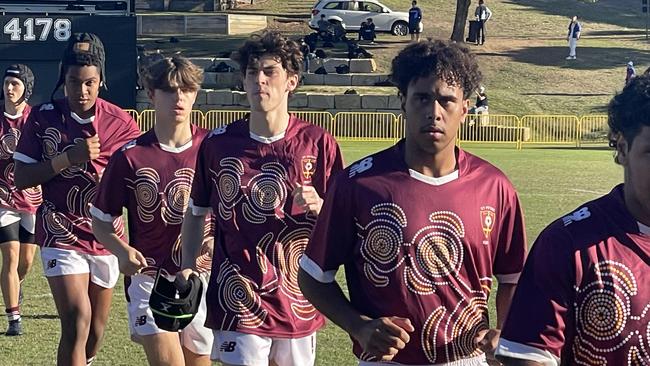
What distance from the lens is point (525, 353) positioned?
11.8 ft

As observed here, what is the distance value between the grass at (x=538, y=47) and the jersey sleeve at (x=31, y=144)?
3238 centimetres

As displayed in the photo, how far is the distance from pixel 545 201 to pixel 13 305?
1184 centimetres

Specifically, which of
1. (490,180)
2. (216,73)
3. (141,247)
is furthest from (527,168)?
(490,180)

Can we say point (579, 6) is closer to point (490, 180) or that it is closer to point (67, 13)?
point (67, 13)

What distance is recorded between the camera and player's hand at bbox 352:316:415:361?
162 inches

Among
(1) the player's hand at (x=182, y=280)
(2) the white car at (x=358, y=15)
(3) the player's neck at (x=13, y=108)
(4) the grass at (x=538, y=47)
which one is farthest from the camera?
(2) the white car at (x=358, y=15)

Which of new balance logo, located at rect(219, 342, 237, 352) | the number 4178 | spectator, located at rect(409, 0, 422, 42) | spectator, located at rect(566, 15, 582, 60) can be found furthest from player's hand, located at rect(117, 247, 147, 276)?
spectator, located at rect(566, 15, 582, 60)

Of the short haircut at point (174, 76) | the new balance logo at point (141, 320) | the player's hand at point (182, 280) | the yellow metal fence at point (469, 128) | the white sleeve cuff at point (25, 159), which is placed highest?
the short haircut at point (174, 76)

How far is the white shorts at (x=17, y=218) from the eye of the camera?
→ 34.8 feet

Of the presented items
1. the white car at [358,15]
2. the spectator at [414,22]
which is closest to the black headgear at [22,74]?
the spectator at [414,22]

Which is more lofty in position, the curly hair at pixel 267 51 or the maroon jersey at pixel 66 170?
the curly hair at pixel 267 51

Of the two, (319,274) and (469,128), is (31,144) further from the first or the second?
(469,128)

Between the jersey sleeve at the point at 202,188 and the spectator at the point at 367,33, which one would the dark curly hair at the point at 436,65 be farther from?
the spectator at the point at 367,33

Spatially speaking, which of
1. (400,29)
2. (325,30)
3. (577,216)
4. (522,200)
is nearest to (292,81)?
(577,216)
